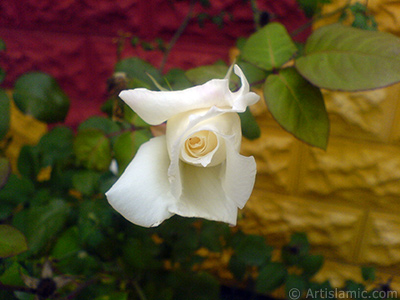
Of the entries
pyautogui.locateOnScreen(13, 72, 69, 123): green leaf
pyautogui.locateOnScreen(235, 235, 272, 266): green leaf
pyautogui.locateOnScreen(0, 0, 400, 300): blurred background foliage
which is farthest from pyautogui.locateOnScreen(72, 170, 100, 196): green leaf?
pyautogui.locateOnScreen(235, 235, 272, 266): green leaf

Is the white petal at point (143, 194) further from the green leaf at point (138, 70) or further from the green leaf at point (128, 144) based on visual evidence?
the green leaf at point (138, 70)

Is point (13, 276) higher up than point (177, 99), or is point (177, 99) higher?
point (177, 99)

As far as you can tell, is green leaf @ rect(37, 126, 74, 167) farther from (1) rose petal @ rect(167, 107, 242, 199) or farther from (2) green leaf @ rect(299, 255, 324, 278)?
(2) green leaf @ rect(299, 255, 324, 278)

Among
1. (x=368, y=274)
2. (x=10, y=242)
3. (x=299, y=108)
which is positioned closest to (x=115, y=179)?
(x=10, y=242)

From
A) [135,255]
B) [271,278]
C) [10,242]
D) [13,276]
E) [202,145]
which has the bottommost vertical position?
[271,278]

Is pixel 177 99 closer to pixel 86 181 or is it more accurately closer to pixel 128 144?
pixel 128 144

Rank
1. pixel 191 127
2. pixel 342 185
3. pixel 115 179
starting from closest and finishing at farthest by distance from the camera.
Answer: pixel 191 127, pixel 115 179, pixel 342 185

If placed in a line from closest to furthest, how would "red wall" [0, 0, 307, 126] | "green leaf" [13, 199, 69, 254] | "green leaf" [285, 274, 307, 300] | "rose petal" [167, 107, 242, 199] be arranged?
"rose petal" [167, 107, 242, 199] < "green leaf" [13, 199, 69, 254] < "green leaf" [285, 274, 307, 300] < "red wall" [0, 0, 307, 126]

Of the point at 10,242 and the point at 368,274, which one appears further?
the point at 368,274
